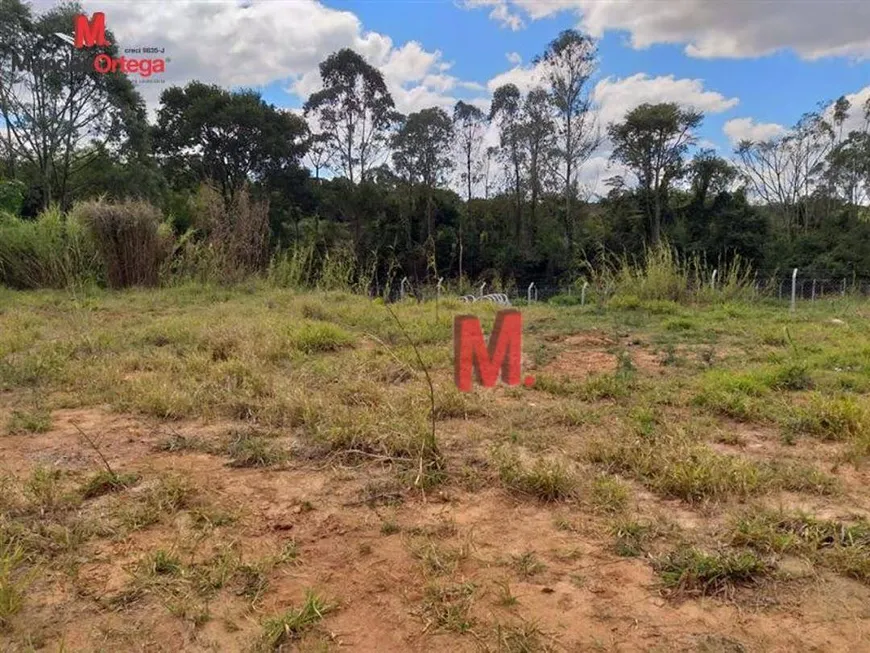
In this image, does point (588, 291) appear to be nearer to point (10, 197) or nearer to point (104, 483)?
point (104, 483)

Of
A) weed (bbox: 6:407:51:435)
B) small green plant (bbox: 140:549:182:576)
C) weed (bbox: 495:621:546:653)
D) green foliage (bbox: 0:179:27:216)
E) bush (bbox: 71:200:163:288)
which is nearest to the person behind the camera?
weed (bbox: 495:621:546:653)

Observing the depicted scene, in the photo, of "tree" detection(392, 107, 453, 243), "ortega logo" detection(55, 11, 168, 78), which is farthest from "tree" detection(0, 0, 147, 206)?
"tree" detection(392, 107, 453, 243)

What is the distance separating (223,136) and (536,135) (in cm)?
1041

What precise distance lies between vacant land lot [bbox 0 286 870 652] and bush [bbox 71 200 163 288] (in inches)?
171

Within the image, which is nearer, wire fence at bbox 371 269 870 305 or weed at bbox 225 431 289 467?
weed at bbox 225 431 289 467

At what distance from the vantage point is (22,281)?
746cm

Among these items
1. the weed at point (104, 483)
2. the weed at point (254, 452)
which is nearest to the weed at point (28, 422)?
the weed at point (104, 483)

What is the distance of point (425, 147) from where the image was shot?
66.2 feet

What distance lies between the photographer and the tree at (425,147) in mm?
19828

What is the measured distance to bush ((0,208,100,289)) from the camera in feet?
24.0

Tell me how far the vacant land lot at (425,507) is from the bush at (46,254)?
182 inches

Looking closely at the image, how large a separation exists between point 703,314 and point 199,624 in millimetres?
5881

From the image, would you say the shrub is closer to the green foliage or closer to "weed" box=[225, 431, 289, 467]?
the green foliage

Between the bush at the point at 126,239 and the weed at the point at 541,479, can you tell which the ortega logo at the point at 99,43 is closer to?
the bush at the point at 126,239
